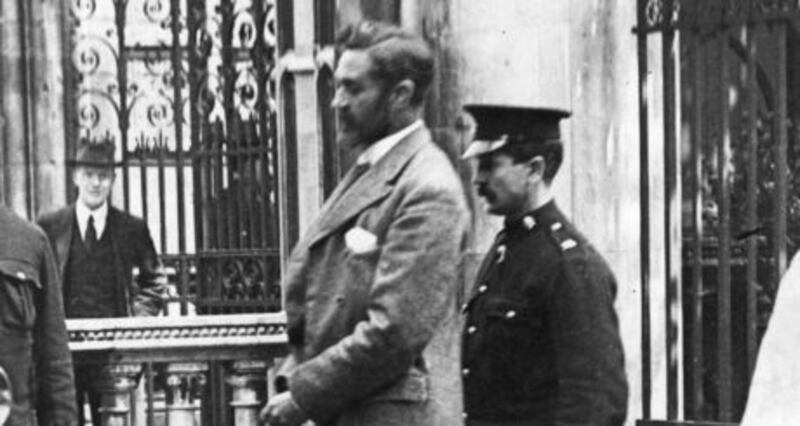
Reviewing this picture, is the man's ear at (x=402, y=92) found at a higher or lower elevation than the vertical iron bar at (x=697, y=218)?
higher

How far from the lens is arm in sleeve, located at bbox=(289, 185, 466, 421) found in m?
4.86

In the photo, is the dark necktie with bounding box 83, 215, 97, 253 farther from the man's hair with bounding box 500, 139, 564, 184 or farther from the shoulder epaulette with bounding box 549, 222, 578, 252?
the shoulder epaulette with bounding box 549, 222, 578, 252

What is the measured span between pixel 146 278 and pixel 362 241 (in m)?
6.85

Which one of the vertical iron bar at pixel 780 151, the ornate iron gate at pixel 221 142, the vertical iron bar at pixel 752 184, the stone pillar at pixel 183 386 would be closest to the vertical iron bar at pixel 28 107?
the ornate iron gate at pixel 221 142

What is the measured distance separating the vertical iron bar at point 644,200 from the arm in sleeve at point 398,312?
405 centimetres

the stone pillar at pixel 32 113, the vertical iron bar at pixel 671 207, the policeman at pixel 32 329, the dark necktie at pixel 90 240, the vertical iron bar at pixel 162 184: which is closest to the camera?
the policeman at pixel 32 329

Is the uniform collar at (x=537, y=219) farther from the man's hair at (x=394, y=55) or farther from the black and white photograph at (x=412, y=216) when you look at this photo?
the man's hair at (x=394, y=55)

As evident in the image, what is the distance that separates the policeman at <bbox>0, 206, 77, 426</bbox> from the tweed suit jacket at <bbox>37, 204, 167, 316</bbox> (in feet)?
17.5

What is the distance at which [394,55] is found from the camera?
512cm

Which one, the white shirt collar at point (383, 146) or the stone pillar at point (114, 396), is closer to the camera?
the white shirt collar at point (383, 146)

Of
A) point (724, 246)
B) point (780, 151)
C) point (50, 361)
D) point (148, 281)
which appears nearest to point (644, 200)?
point (724, 246)

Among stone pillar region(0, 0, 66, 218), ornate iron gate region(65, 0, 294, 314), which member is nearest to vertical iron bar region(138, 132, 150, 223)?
ornate iron gate region(65, 0, 294, 314)

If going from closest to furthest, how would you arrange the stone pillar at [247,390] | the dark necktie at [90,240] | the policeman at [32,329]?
the policeman at [32,329] < the stone pillar at [247,390] < the dark necktie at [90,240]

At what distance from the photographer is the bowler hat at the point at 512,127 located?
5414 millimetres
